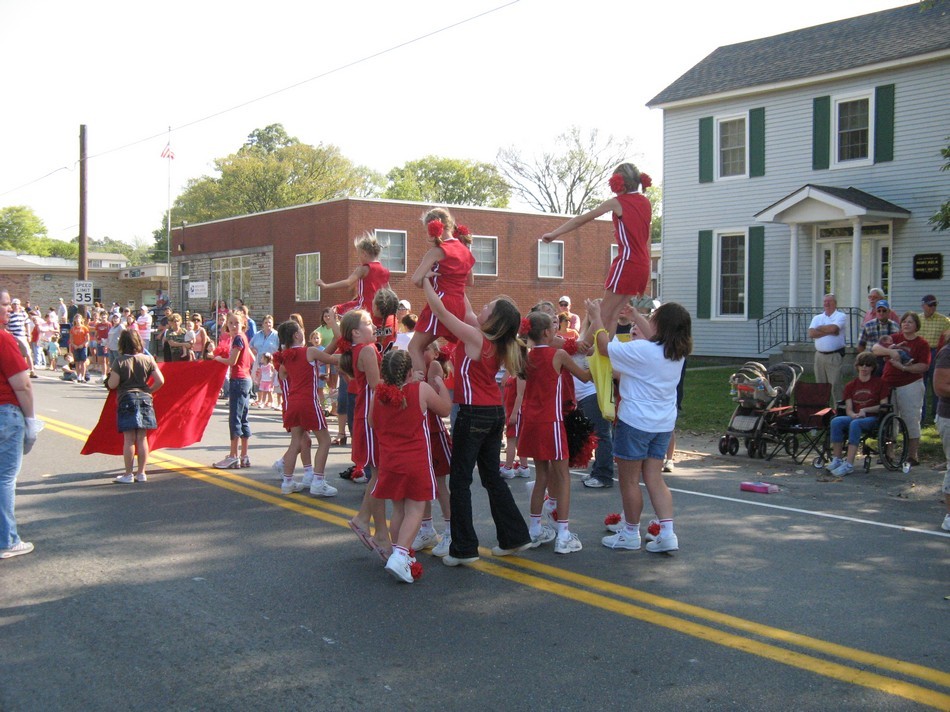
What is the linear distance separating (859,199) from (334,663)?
19776mm

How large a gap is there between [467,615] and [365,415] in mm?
2173

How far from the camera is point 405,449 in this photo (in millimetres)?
6262

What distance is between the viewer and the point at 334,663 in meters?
4.79

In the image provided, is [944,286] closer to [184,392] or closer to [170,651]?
[184,392]

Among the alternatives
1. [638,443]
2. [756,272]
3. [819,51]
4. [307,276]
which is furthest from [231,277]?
[638,443]

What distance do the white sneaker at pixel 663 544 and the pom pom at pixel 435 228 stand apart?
2.91m

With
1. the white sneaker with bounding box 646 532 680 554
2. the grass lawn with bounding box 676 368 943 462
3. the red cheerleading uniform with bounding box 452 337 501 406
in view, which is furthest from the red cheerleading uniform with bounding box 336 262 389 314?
the grass lawn with bounding box 676 368 943 462

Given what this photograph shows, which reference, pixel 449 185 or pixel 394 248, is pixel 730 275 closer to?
pixel 394 248

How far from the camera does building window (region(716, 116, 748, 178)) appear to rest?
24.7 meters

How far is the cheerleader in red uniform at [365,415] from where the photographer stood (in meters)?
6.71

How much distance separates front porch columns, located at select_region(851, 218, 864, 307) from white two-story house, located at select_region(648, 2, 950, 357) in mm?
34

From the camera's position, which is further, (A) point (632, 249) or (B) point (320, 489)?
(B) point (320, 489)

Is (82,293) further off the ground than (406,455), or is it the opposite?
(82,293)

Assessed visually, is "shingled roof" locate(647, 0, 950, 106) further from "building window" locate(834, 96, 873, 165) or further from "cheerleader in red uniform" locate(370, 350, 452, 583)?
"cheerleader in red uniform" locate(370, 350, 452, 583)
